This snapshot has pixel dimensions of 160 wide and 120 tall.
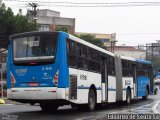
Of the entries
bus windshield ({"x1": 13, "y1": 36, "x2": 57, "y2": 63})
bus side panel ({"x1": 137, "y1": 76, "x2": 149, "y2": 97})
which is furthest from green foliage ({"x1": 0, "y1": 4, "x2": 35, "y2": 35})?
bus windshield ({"x1": 13, "y1": 36, "x2": 57, "y2": 63})

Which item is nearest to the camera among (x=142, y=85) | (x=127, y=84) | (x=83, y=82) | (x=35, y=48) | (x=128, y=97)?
(x=35, y=48)

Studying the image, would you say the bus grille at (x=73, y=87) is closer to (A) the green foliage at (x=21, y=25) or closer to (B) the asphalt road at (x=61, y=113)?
(B) the asphalt road at (x=61, y=113)

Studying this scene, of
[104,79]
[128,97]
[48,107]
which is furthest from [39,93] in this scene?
[128,97]

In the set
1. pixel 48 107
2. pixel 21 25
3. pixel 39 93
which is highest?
pixel 21 25

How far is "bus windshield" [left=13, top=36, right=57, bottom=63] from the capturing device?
56.9 ft

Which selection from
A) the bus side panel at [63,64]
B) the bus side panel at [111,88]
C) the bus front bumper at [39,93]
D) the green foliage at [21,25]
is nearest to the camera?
the bus front bumper at [39,93]

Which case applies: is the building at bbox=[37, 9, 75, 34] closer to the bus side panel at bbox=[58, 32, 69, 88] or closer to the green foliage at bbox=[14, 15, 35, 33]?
the green foliage at bbox=[14, 15, 35, 33]

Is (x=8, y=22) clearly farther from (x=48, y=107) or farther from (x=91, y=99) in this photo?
(x=91, y=99)

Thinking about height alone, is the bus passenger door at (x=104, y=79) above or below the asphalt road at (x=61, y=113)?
above

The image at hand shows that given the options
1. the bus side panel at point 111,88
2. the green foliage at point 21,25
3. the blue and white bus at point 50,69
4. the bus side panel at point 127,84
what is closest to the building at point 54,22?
the green foliage at point 21,25

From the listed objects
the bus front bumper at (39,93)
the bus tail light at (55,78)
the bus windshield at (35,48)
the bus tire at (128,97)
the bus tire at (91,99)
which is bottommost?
the bus tire at (128,97)

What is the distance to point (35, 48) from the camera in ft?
57.7

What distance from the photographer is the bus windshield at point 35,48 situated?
17328mm

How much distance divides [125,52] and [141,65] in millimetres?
101398
